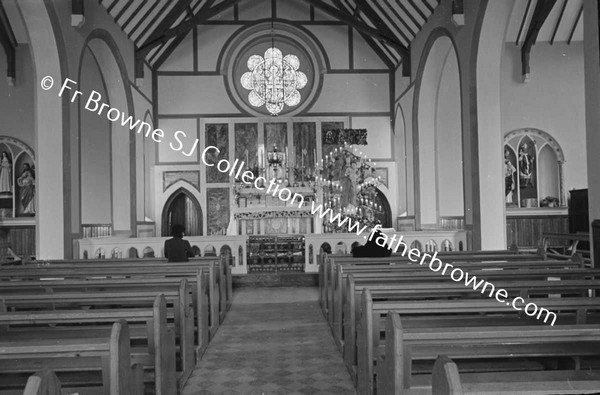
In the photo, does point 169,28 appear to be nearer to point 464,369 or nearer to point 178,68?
point 178,68

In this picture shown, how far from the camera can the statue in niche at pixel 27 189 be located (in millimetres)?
12586

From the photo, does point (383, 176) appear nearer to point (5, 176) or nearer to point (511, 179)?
point (511, 179)

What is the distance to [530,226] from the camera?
13.1 meters

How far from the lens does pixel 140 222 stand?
14.3 metres

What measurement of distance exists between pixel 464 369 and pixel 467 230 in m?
6.55

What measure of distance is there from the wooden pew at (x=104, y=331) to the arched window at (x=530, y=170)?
11024mm

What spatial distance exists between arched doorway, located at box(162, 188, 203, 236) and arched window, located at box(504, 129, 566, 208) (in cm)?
818

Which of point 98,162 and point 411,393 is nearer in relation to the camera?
point 411,393

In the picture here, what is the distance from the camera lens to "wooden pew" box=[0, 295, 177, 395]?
320cm

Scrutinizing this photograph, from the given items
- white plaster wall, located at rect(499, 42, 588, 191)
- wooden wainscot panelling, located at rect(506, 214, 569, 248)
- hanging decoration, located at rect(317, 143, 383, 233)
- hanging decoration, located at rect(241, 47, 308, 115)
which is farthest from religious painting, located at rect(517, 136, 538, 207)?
hanging decoration, located at rect(241, 47, 308, 115)

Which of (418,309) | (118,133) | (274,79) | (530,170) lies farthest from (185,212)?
(418,309)

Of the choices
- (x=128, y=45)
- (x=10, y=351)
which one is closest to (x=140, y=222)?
(x=128, y=45)

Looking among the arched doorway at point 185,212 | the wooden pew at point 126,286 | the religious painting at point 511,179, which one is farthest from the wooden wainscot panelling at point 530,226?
the wooden pew at point 126,286

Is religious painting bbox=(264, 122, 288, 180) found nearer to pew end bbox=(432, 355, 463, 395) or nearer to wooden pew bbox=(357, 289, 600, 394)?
wooden pew bbox=(357, 289, 600, 394)
